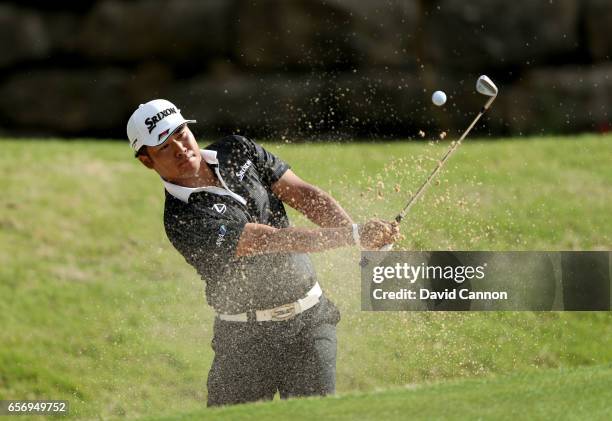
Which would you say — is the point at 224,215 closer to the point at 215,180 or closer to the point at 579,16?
the point at 215,180

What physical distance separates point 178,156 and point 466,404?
1652mm

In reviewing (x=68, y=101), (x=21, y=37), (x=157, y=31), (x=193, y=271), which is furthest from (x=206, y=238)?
(x=21, y=37)

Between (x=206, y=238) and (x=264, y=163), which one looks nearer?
(x=206, y=238)

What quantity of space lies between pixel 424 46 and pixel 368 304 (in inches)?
186

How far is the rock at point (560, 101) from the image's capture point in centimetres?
1120

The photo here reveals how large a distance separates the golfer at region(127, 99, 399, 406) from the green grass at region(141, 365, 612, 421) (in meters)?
0.44

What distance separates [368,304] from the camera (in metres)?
7.41

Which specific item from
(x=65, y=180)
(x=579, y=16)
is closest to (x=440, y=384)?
(x=65, y=180)

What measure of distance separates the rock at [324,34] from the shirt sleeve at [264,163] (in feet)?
20.8

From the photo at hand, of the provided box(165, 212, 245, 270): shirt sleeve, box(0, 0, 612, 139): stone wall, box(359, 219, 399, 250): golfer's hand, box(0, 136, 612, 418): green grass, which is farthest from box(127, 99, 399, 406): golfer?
box(0, 0, 612, 139): stone wall

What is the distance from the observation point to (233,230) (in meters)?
Answer: 4.95

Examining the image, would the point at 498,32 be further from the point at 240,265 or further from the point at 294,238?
Answer: the point at 294,238

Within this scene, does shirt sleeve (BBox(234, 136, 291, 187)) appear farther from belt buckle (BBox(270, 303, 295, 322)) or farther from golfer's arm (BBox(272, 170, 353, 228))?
belt buckle (BBox(270, 303, 295, 322))

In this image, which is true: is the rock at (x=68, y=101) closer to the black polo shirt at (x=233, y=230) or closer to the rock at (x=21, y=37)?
the rock at (x=21, y=37)
